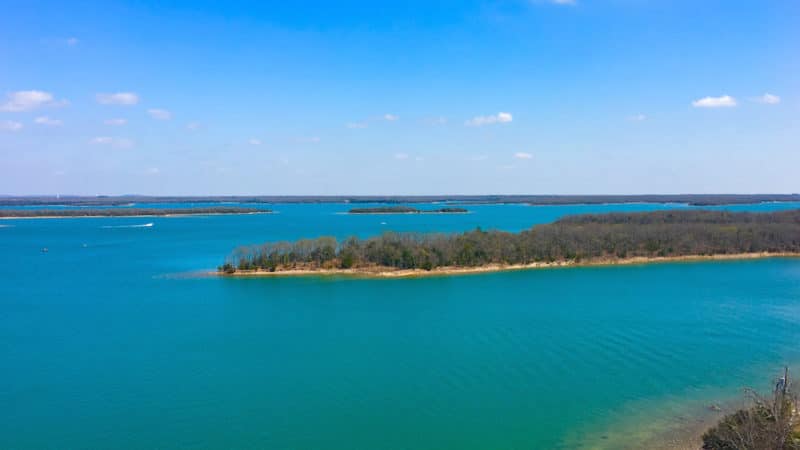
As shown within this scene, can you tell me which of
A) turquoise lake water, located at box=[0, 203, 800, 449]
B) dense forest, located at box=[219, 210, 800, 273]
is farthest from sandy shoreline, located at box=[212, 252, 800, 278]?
turquoise lake water, located at box=[0, 203, 800, 449]

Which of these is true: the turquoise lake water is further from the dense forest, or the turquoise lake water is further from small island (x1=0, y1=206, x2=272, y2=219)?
small island (x1=0, y1=206, x2=272, y2=219)

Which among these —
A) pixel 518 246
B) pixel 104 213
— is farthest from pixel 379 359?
pixel 104 213

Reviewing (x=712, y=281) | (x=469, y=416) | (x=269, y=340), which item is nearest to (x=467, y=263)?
(x=712, y=281)

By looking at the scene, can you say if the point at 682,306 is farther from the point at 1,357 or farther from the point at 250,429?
the point at 1,357

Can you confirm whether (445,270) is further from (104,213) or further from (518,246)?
(104,213)

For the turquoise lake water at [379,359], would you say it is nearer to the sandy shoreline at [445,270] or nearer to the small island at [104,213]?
the sandy shoreline at [445,270]

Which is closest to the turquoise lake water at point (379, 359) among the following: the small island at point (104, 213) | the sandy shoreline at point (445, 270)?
the sandy shoreline at point (445, 270)
